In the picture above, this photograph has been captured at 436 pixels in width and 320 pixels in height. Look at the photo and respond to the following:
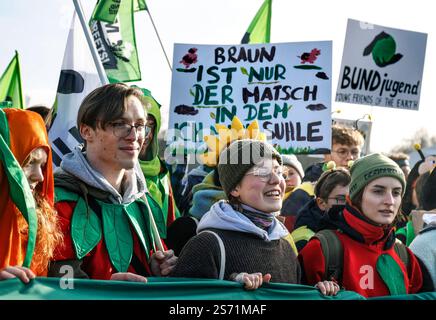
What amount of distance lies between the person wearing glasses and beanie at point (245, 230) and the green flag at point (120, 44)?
4.33m

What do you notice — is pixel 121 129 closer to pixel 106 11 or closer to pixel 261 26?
pixel 106 11

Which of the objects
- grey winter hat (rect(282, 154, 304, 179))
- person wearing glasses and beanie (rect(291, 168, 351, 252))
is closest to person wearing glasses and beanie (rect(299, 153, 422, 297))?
person wearing glasses and beanie (rect(291, 168, 351, 252))

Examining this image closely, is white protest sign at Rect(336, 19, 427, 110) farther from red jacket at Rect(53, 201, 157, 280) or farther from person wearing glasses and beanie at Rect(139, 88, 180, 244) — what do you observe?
red jacket at Rect(53, 201, 157, 280)

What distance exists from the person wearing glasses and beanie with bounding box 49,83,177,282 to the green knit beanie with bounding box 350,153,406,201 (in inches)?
46.2

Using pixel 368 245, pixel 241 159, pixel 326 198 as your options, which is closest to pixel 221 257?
pixel 241 159

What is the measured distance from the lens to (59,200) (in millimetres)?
3861

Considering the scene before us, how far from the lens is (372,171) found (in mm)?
4512

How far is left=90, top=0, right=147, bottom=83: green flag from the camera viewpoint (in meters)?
8.33

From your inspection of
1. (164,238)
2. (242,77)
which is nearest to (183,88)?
(242,77)

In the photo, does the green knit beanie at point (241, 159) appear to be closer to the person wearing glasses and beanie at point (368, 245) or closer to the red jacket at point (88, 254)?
the person wearing glasses and beanie at point (368, 245)

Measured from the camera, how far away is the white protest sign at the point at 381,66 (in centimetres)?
969

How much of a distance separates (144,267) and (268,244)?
0.62 m
